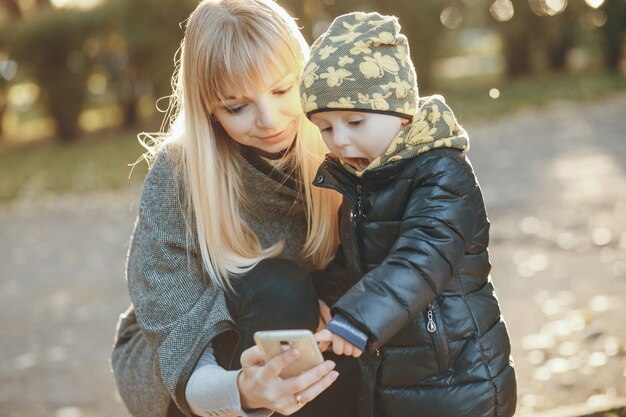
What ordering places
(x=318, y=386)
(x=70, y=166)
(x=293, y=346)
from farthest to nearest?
1. (x=70, y=166)
2. (x=318, y=386)
3. (x=293, y=346)

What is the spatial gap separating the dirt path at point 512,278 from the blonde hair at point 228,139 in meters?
0.84

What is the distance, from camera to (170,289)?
2.33 m

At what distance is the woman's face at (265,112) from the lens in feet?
7.48

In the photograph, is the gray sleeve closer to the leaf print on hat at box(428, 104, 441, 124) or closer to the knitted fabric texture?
the knitted fabric texture

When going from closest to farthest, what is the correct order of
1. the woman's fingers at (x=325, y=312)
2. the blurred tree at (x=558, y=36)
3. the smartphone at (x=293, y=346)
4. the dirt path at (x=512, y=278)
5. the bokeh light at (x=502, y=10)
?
the smartphone at (x=293, y=346), the woman's fingers at (x=325, y=312), the dirt path at (x=512, y=278), the bokeh light at (x=502, y=10), the blurred tree at (x=558, y=36)

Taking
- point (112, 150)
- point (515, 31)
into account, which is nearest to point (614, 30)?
point (515, 31)

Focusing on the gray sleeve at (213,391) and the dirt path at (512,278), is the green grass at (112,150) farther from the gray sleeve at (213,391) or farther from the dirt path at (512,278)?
the gray sleeve at (213,391)

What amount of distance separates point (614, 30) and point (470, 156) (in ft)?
20.6

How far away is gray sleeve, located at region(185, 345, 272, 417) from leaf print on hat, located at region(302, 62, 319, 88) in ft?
2.28

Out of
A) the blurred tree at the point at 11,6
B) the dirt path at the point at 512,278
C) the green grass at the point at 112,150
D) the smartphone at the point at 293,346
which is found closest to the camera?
the smartphone at the point at 293,346

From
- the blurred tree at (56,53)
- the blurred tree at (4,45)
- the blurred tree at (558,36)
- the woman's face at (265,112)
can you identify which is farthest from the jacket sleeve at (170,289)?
the blurred tree at (558,36)

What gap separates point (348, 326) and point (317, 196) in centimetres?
78

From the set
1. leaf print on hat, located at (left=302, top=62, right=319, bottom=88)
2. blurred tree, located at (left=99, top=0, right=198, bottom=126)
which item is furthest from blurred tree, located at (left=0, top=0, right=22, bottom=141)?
leaf print on hat, located at (left=302, top=62, right=319, bottom=88)

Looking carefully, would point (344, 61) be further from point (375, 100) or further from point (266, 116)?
point (266, 116)
